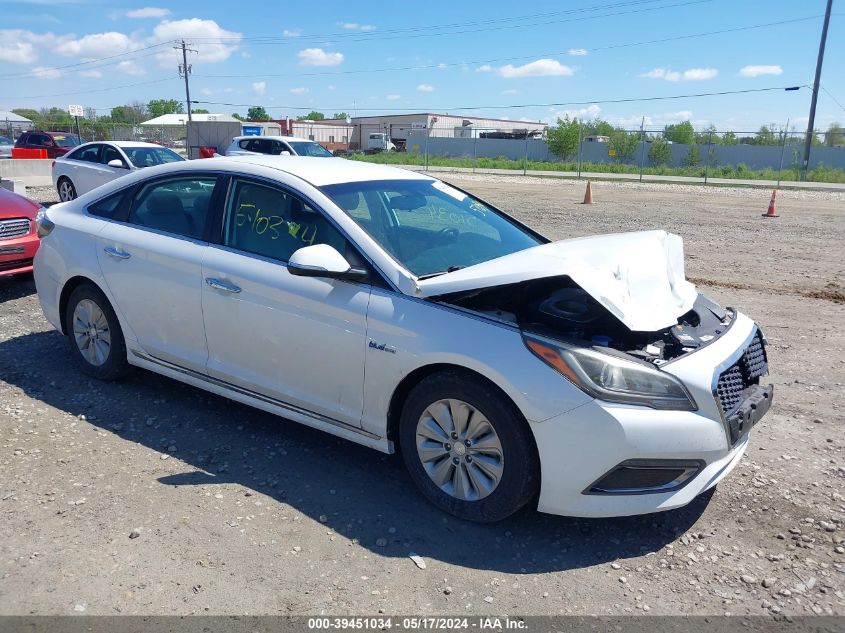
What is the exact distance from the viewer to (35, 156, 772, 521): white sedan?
10.4 ft

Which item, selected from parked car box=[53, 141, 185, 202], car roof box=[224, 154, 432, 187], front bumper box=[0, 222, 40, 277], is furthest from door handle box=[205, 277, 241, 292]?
parked car box=[53, 141, 185, 202]

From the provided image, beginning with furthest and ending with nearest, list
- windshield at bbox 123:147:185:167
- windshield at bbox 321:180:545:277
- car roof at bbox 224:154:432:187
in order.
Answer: windshield at bbox 123:147:185:167
car roof at bbox 224:154:432:187
windshield at bbox 321:180:545:277

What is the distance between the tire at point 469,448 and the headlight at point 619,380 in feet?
1.08

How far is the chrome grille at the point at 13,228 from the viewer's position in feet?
24.9

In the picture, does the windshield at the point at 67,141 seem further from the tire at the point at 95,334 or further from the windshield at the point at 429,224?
the windshield at the point at 429,224

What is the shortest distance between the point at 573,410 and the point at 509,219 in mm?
2172

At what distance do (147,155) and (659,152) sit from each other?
43.9m

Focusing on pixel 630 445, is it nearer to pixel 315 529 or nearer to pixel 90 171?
pixel 315 529

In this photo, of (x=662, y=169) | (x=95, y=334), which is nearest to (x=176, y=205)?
(x=95, y=334)

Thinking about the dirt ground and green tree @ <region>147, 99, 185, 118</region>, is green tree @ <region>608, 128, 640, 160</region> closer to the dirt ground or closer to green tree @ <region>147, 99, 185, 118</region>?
the dirt ground

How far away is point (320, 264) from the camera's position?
3609mm

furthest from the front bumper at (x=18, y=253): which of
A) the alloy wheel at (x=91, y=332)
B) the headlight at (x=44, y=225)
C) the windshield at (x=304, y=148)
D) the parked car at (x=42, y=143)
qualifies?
the parked car at (x=42, y=143)

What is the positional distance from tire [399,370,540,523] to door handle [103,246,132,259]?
237 centimetres

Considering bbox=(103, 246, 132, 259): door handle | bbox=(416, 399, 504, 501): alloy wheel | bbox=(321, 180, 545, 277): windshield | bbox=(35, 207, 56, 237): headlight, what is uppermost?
bbox=(321, 180, 545, 277): windshield
